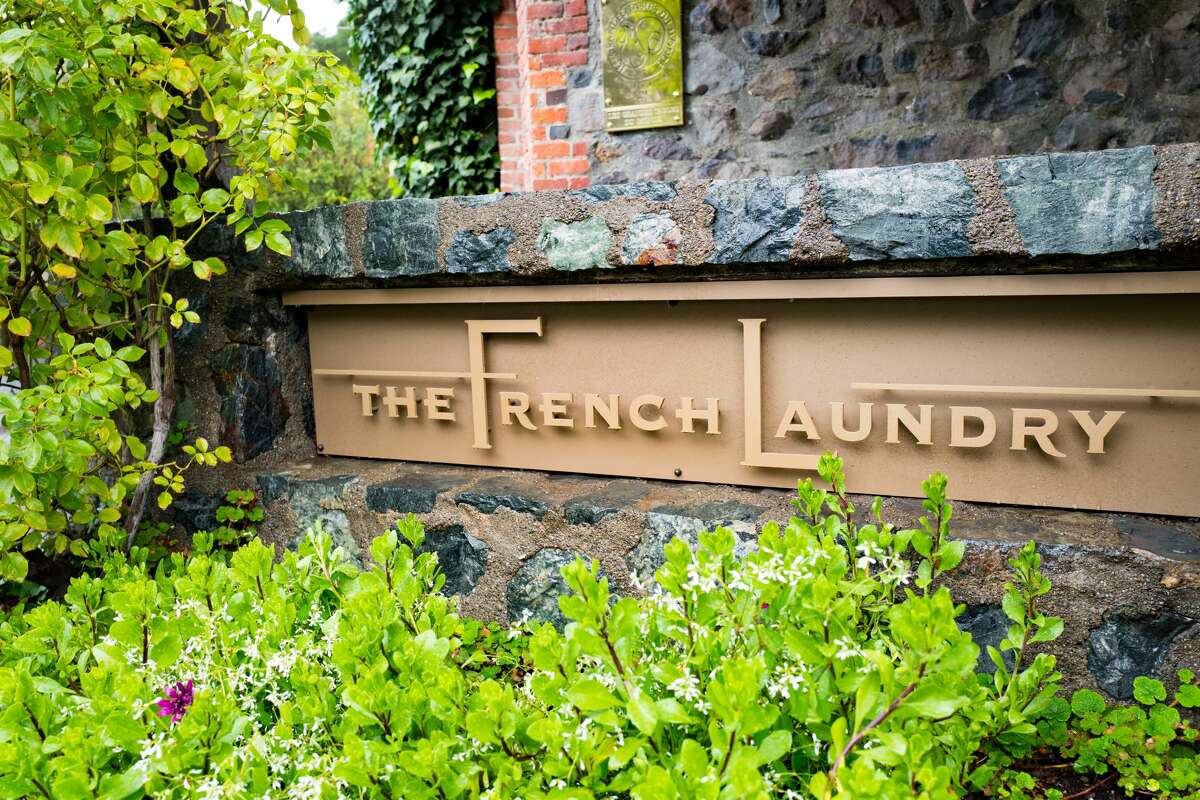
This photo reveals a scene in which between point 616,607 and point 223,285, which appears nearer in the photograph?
point 616,607

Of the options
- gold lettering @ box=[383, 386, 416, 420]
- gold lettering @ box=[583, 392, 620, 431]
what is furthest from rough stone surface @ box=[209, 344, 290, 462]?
gold lettering @ box=[583, 392, 620, 431]

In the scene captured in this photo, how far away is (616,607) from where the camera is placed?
3.00ft

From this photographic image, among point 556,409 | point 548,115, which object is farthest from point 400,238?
point 548,115

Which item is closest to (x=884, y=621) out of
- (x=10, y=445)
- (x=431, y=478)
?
(x=431, y=478)

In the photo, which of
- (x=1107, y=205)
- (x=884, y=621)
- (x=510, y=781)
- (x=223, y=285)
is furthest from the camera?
(x=223, y=285)

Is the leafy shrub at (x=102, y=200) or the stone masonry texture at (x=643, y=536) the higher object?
the leafy shrub at (x=102, y=200)

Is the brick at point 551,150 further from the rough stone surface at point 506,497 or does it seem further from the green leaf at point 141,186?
the green leaf at point 141,186

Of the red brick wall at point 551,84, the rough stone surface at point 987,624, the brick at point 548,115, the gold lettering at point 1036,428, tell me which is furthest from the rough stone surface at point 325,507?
the brick at point 548,115

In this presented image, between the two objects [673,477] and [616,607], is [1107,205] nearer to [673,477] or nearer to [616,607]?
[673,477]

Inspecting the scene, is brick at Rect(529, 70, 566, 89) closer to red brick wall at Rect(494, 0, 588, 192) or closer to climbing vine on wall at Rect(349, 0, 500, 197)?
red brick wall at Rect(494, 0, 588, 192)

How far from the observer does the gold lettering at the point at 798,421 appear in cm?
190

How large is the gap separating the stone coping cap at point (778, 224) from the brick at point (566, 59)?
1909 millimetres

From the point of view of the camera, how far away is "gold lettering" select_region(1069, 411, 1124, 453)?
5.45 feet

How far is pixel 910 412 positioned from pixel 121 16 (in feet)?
6.06
